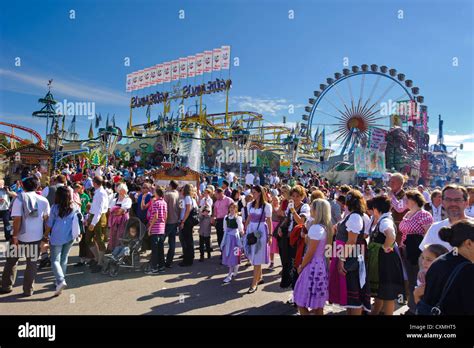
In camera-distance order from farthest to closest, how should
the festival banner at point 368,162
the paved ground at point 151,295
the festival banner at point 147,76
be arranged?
the festival banner at point 147,76 < the festival banner at point 368,162 < the paved ground at point 151,295

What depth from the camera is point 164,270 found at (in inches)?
245

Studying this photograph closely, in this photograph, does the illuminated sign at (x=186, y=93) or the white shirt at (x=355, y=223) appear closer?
the white shirt at (x=355, y=223)

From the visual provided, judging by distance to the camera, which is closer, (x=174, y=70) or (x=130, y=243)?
(x=130, y=243)

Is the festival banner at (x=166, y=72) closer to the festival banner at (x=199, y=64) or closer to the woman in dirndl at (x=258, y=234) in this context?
the festival banner at (x=199, y=64)

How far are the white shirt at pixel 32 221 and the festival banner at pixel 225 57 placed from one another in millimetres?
37500

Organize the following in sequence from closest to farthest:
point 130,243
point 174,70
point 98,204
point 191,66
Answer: point 98,204, point 130,243, point 191,66, point 174,70

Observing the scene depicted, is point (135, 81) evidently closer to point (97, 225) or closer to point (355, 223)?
point (97, 225)

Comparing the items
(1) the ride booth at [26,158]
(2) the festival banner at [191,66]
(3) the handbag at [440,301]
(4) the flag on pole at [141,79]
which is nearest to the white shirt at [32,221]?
(3) the handbag at [440,301]

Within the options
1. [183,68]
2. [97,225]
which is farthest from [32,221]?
[183,68]

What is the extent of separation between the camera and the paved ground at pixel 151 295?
4270mm

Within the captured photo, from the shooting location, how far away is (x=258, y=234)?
5.23m

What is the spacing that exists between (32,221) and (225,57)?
38254 millimetres

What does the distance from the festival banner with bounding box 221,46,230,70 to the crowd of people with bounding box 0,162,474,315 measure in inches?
1381
